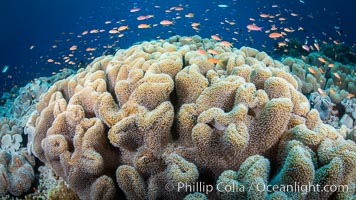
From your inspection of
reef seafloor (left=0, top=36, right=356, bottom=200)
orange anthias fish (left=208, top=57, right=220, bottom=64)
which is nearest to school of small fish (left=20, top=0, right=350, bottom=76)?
orange anthias fish (left=208, top=57, right=220, bottom=64)

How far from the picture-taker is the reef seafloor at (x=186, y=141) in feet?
7.31

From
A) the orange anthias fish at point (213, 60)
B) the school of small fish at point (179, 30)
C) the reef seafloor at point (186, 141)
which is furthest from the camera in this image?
the school of small fish at point (179, 30)

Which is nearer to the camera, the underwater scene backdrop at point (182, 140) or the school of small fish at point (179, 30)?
the underwater scene backdrop at point (182, 140)

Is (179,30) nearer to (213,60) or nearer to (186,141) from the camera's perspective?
(213,60)

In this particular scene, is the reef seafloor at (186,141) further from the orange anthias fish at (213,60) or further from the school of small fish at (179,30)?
the school of small fish at (179,30)

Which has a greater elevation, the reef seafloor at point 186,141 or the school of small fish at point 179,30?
the reef seafloor at point 186,141

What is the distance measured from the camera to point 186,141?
301 cm

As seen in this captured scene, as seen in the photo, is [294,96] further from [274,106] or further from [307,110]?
[274,106]

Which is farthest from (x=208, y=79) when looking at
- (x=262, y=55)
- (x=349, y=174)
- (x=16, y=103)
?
(x=16, y=103)

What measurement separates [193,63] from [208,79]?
46 cm

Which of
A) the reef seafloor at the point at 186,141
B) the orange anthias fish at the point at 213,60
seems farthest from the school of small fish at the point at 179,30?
the reef seafloor at the point at 186,141

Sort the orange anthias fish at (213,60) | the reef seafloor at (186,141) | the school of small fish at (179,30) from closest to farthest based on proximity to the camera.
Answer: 1. the reef seafloor at (186,141)
2. the orange anthias fish at (213,60)
3. the school of small fish at (179,30)

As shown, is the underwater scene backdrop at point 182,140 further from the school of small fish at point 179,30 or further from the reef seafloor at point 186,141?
the school of small fish at point 179,30

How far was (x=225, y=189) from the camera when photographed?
2.22 m
